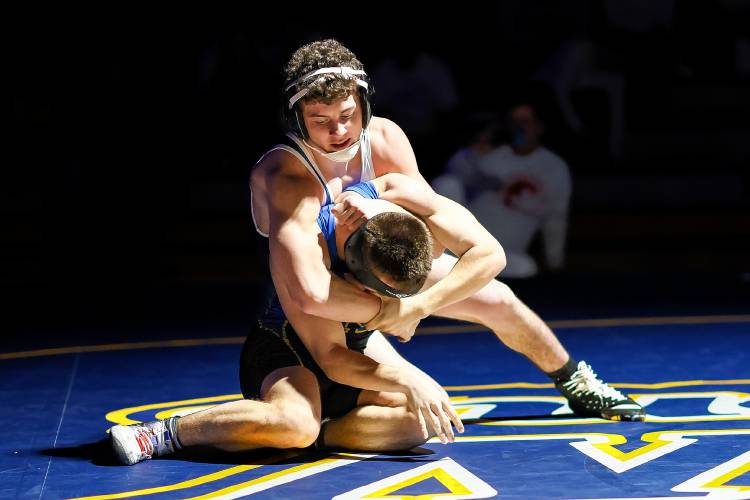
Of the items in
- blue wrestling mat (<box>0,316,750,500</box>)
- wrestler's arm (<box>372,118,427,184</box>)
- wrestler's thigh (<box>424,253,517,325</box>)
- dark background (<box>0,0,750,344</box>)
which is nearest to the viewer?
blue wrestling mat (<box>0,316,750,500</box>)

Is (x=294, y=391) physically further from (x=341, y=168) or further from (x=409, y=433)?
(x=341, y=168)

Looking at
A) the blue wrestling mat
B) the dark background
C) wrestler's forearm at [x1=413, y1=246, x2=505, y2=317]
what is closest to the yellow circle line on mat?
the blue wrestling mat

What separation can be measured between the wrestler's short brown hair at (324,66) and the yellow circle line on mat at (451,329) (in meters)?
2.23

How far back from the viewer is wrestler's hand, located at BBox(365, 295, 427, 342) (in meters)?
4.04

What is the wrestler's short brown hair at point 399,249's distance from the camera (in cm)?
382

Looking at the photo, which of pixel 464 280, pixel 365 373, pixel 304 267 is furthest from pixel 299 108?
pixel 365 373

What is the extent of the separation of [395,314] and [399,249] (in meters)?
0.30

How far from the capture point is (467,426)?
4.55 metres

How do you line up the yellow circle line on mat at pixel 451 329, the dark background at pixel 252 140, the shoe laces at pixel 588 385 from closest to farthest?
the shoe laces at pixel 588 385, the yellow circle line on mat at pixel 451 329, the dark background at pixel 252 140

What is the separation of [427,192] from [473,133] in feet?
14.5

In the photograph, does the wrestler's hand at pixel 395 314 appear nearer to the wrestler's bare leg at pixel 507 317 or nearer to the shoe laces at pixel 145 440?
the wrestler's bare leg at pixel 507 317

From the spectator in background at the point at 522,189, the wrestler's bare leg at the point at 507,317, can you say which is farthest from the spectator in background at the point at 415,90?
the wrestler's bare leg at the point at 507,317

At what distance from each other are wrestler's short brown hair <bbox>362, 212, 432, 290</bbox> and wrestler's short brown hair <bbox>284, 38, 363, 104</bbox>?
45 centimetres

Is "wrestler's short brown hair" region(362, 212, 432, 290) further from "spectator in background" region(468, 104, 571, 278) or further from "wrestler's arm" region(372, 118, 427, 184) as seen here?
"spectator in background" region(468, 104, 571, 278)
